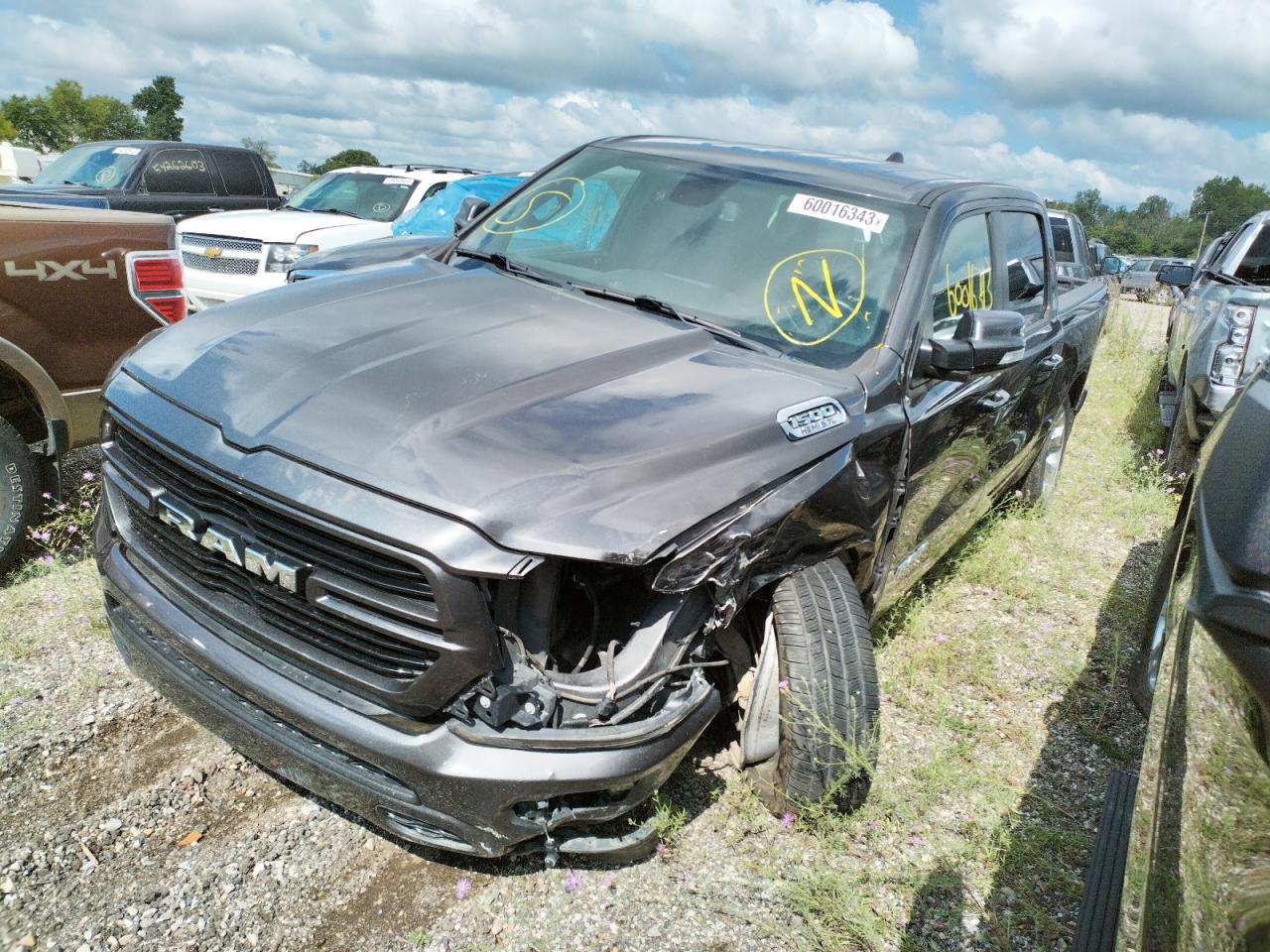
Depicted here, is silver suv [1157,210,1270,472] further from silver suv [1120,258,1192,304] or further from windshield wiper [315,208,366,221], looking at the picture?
silver suv [1120,258,1192,304]

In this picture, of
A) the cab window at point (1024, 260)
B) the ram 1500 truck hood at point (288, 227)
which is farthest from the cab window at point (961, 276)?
the ram 1500 truck hood at point (288, 227)

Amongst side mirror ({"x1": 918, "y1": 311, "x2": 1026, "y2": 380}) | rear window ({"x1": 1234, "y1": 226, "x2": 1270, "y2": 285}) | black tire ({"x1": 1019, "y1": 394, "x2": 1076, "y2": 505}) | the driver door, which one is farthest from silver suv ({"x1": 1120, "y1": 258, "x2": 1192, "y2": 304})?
side mirror ({"x1": 918, "y1": 311, "x2": 1026, "y2": 380})

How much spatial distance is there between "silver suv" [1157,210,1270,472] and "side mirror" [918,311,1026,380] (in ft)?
8.71

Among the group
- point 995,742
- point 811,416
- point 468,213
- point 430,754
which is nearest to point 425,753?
point 430,754

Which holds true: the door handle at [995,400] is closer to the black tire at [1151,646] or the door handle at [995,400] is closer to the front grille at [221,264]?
the black tire at [1151,646]

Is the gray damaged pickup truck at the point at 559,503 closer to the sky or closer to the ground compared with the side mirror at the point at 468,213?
closer to the ground

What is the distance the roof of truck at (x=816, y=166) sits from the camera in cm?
347

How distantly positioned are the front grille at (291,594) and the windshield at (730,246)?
4.91 feet

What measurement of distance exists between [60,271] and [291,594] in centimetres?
235

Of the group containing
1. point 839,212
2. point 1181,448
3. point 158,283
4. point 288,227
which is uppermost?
point 839,212

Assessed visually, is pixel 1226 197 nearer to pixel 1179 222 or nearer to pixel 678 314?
pixel 1179 222

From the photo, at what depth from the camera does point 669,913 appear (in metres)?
2.52

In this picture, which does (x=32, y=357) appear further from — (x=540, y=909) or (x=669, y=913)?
(x=669, y=913)

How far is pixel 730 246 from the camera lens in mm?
3373
